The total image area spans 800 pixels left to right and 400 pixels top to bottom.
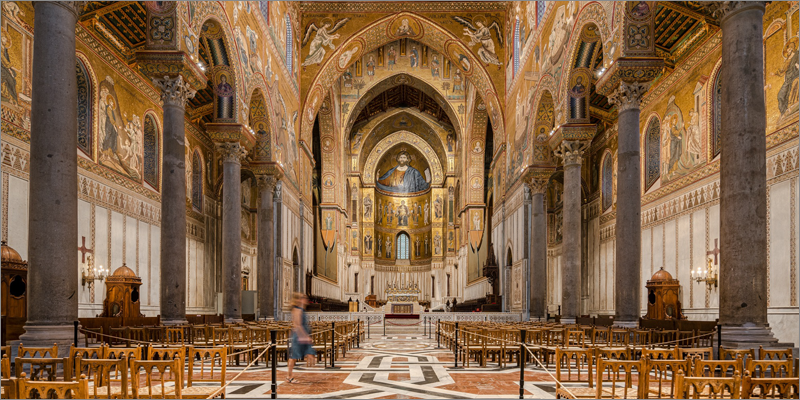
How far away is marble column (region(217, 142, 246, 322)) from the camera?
20.4m

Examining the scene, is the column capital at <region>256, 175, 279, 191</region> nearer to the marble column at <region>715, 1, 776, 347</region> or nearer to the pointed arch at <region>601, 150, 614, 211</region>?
the pointed arch at <region>601, 150, 614, 211</region>

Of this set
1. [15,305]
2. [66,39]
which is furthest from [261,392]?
[15,305]

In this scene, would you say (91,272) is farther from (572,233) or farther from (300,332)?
(572,233)

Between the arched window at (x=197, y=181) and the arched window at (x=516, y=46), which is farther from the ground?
the arched window at (x=516, y=46)

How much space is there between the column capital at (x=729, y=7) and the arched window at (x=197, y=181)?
78.0ft

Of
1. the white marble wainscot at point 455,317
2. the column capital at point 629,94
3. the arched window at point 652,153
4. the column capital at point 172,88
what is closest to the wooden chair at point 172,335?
the column capital at point 172,88

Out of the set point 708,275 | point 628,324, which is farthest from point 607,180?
point 628,324

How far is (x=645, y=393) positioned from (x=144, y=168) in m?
21.8

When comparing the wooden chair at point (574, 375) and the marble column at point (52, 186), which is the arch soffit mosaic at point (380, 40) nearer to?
the wooden chair at point (574, 375)

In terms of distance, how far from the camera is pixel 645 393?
6.20 metres

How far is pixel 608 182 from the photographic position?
29.8 meters

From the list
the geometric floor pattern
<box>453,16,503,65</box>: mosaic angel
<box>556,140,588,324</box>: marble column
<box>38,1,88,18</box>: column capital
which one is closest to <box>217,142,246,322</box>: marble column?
the geometric floor pattern

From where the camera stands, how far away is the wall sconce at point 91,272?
18562 millimetres

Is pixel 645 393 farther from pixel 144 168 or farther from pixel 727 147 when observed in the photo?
pixel 144 168
